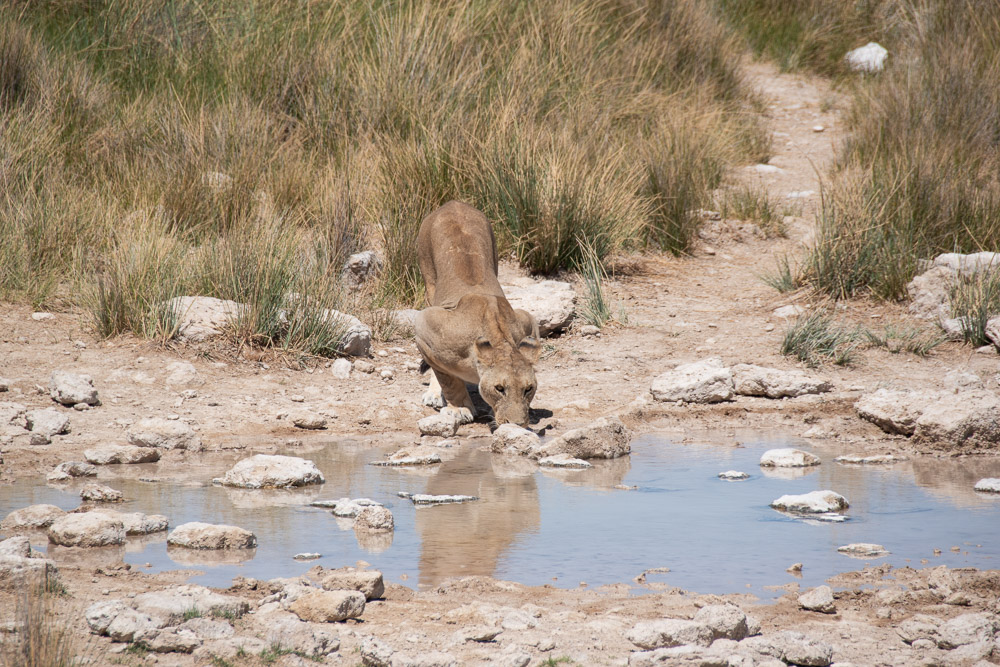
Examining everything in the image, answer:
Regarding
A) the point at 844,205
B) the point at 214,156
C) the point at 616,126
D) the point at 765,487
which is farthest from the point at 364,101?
the point at 765,487

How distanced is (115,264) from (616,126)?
22.3 feet

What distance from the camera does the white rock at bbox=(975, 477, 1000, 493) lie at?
546 cm

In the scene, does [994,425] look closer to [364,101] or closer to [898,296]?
[898,296]

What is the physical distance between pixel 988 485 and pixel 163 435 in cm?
450

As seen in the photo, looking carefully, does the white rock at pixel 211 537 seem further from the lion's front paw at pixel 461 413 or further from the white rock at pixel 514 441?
the lion's front paw at pixel 461 413

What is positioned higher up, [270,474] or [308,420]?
[270,474]

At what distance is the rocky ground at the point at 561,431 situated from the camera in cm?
332

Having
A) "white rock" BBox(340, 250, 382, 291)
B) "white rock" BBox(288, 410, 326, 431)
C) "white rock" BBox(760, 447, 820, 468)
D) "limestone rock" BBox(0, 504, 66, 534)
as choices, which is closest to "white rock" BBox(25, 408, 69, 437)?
"white rock" BBox(288, 410, 326, 431)

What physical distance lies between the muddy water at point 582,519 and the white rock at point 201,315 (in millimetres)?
2068

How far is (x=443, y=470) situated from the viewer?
5988mm

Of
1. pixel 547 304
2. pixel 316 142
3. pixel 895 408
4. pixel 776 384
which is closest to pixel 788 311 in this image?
pixel 776 384

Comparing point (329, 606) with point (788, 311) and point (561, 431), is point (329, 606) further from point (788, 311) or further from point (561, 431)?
point (788, 311)

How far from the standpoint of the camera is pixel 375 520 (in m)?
4.65

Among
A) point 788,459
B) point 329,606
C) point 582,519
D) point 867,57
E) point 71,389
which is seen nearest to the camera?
point 329,606
